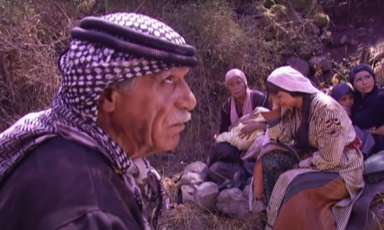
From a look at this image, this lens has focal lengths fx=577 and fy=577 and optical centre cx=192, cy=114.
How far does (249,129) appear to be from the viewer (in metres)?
5.02

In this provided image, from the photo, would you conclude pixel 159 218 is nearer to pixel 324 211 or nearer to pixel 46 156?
pixel 46 156

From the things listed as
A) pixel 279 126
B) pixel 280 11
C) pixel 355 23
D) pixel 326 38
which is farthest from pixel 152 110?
pixel 355 23

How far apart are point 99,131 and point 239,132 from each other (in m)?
3.95

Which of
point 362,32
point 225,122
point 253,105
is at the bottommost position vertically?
point 225,122

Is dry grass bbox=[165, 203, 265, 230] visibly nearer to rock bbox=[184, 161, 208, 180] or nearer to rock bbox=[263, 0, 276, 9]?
rock bbox=[184, 161, 208, 180]

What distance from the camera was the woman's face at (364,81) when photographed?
4863mm

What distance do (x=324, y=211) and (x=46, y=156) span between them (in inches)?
125

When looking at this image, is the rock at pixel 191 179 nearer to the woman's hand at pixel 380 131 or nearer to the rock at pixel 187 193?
the rock at pixel 187 193

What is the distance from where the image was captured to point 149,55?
1186 millimetres

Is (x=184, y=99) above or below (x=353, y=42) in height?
above

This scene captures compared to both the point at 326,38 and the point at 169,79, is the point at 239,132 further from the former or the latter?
the point at 169,79

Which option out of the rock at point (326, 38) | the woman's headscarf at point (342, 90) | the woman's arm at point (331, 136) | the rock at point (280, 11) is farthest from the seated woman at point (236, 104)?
the rock at point (326, 38)

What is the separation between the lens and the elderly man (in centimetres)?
106

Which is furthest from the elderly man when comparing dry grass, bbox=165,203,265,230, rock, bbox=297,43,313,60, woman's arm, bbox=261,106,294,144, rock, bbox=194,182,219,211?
rock, bbox=297,43,313,60
